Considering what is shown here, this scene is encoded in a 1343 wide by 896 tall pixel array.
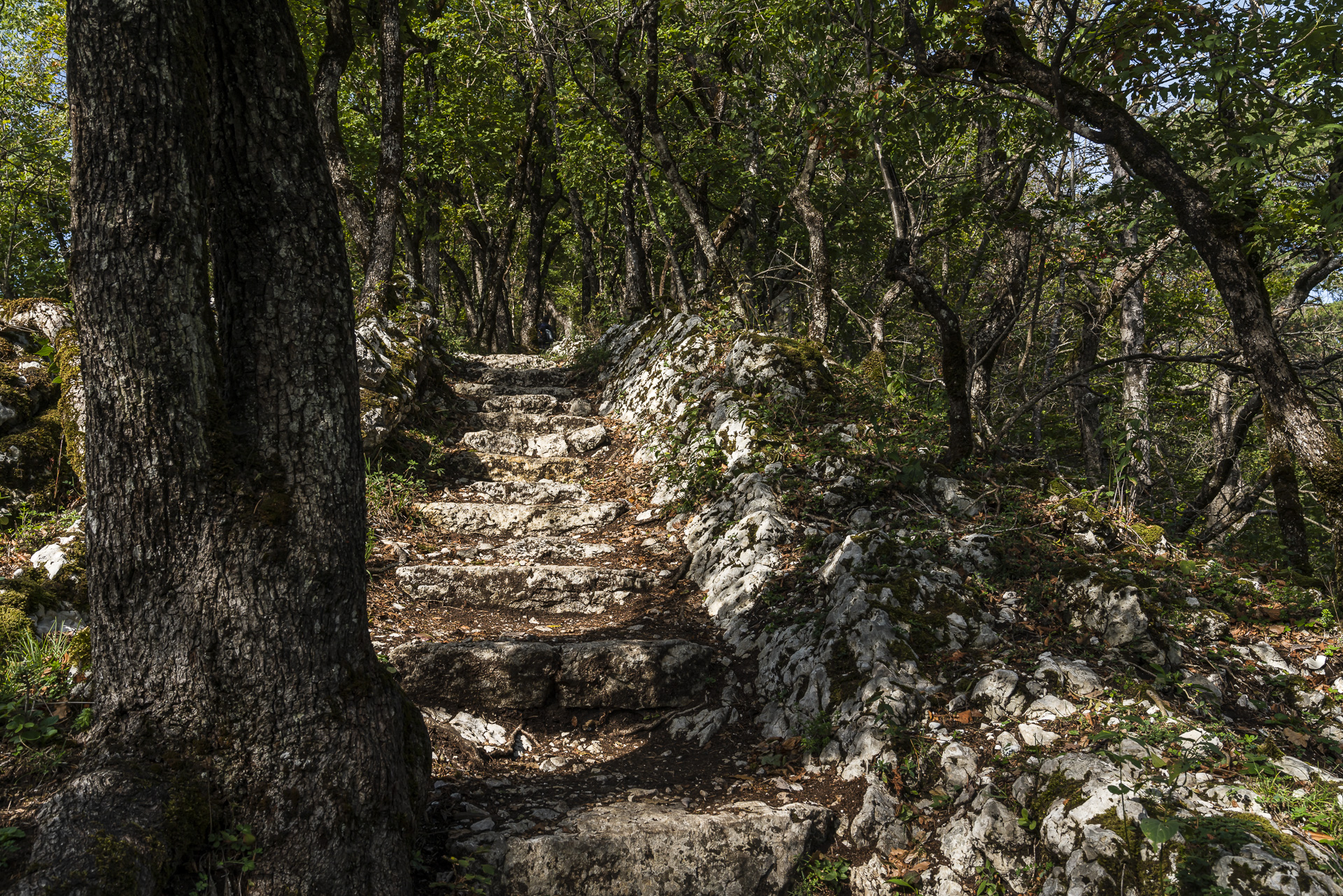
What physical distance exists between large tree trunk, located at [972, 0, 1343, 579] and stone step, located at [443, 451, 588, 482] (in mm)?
6283

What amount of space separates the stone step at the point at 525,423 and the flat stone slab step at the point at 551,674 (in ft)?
16.8

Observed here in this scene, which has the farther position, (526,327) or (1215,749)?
(526,327)

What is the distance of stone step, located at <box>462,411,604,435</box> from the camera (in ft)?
31.4

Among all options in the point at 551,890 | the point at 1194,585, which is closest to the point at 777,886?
the point at 551,890

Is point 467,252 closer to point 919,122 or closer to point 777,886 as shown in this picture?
point 919,122

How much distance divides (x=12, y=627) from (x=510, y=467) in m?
4.99

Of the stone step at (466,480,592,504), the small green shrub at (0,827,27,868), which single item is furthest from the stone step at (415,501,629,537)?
the small green shrub at (0,827,27,868)

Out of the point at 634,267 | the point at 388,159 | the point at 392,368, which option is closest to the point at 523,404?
the point at 392,368

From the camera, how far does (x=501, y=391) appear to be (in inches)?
458

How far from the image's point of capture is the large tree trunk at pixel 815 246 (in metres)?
8.98

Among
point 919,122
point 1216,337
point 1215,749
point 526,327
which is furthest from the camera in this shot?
point 526,327

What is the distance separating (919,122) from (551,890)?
20.8ft

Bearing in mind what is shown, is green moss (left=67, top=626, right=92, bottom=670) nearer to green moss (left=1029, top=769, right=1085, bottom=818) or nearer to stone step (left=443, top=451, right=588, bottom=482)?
stone step (left=443, top=451, right=588, bottom=482)

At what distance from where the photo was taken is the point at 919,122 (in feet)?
19.4
